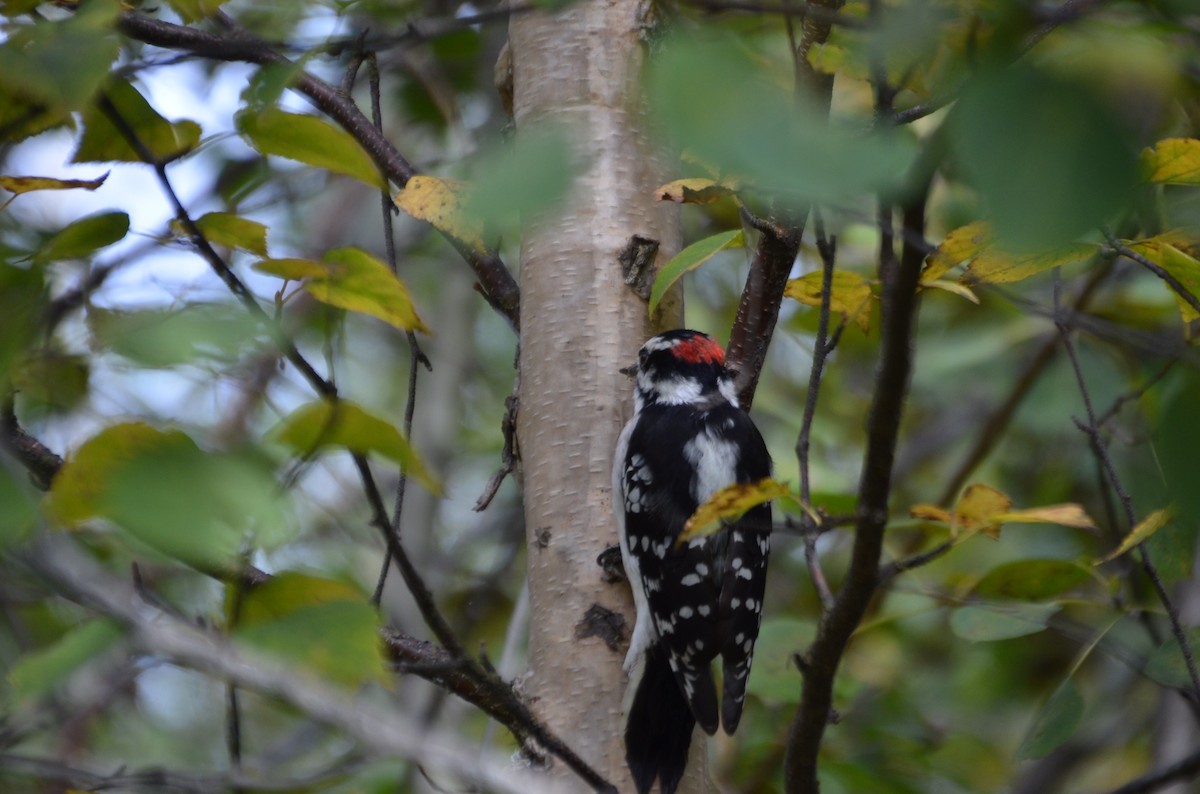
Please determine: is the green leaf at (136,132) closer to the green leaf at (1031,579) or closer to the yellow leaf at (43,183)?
the yellow leaf at (43,183)

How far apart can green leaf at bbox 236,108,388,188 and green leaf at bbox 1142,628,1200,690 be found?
1.53 metres

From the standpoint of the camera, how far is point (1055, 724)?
6.11 ft

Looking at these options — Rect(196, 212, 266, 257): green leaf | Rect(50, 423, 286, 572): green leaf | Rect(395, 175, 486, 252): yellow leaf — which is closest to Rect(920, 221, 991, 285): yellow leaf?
Rect(395, 175, 486, 252): yellow leaf

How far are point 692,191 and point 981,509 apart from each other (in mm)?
683

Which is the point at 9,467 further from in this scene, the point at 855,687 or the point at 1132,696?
the point at 1132,696

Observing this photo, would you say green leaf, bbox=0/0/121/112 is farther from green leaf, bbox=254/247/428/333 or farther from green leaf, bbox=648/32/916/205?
green leaf, bbox=648/32/916/205

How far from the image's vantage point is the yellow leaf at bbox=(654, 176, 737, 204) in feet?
5.35

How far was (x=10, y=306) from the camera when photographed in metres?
0.98

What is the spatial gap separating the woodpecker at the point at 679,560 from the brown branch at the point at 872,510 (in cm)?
29

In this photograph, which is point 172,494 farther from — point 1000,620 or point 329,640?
point 1000,620

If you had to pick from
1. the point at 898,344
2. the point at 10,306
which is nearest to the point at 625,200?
the point at 898,344

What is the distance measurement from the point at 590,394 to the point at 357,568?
9.19 ft

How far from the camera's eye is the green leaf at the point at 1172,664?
6.02ft

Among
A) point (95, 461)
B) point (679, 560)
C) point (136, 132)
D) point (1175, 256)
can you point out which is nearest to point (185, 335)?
point (95, 461)
